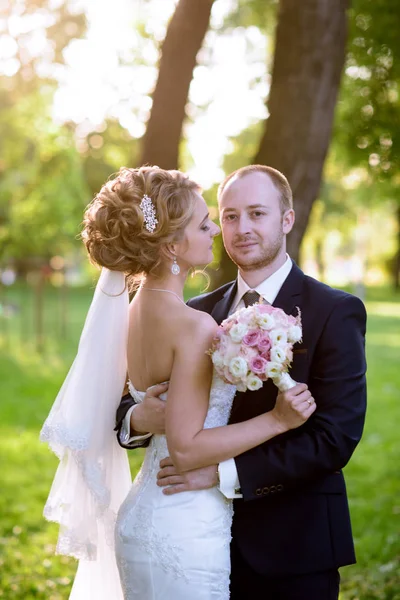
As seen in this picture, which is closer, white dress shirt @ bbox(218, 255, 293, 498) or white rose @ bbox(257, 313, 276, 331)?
white rose @ bbox(257, 313, 276, 331)

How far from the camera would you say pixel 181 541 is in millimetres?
3406

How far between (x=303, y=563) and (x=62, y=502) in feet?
4.26

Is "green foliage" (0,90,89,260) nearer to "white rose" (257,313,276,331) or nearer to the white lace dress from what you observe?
the white lace dress

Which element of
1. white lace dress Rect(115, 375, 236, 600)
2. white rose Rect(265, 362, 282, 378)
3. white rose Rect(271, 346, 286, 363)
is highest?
white rose Rect(271, 346, 286, 363)

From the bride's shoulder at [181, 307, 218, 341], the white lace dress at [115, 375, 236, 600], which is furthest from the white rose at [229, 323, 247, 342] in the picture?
the white lace dress at [115, 375, 236, 600]

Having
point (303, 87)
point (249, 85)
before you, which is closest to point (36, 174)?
point (249, 85)

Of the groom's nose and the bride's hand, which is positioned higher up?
the groom's nose

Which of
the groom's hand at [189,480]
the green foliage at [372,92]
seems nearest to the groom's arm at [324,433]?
the groom's hand at [189,480]

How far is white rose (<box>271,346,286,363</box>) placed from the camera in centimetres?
300

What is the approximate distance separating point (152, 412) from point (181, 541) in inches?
21.8

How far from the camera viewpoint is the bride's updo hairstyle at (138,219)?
3.49 meters

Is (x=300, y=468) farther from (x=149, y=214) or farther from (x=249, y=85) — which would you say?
(x=249, y=85)

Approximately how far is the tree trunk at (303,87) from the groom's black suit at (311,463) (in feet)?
10.0

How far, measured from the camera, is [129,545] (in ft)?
11.6
